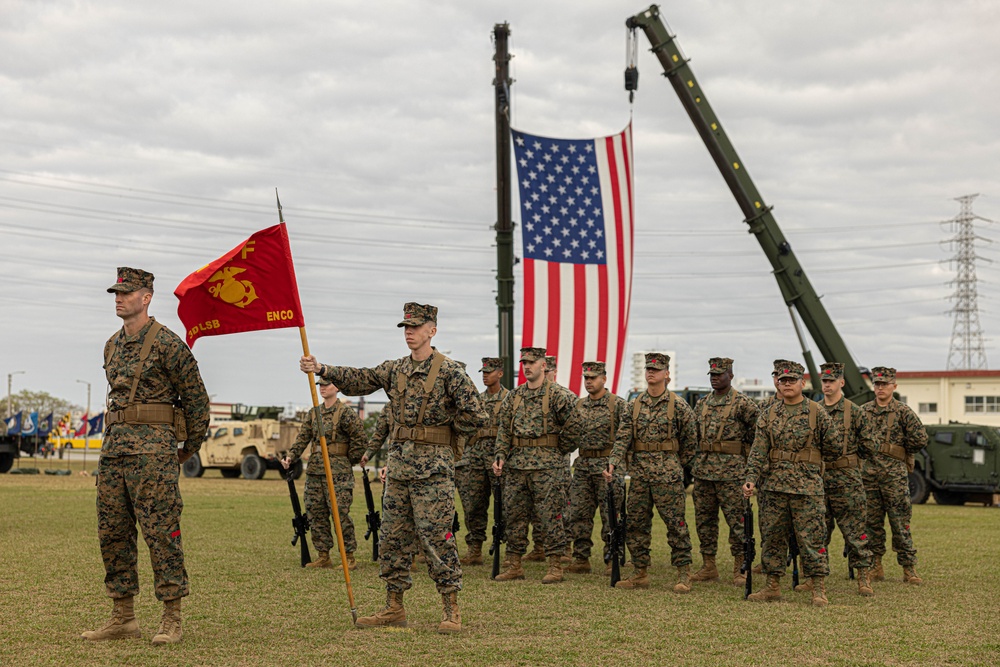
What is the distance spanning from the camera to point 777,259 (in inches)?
883

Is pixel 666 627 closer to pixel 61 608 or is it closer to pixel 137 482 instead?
pixel 137 482

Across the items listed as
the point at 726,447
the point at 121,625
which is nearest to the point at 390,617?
the point at 121,625

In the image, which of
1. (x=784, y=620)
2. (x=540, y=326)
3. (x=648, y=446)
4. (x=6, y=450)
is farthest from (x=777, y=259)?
(x=6, y=450)

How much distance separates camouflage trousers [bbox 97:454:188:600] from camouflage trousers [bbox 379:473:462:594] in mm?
1377

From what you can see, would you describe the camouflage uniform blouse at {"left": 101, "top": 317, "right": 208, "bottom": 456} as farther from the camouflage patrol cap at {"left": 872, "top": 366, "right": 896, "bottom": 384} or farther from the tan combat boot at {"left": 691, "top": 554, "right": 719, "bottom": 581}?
the camouflage patrol cap at {"left": 872, "top": 366, "right": 896, "bottom": 384}

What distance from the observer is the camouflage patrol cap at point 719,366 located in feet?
37.2

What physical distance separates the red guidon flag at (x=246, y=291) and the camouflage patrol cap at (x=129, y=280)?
0.46 m

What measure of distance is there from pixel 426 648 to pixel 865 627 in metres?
3.26

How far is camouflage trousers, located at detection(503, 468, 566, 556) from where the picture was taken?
34.9 feet

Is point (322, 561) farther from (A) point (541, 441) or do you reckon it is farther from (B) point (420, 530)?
(B) point (420, 530)

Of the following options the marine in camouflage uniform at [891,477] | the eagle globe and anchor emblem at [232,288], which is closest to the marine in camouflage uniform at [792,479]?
the marine in camouflage uniform at [891,477]

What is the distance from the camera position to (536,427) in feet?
35.6

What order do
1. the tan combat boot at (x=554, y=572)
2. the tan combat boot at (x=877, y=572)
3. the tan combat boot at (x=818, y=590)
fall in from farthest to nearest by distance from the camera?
1. the tan combat boot at (x=877, y=572)
2. the tan combat boot at (x=554, y=572)
3. the tan combat boot at (x=818, y=590)

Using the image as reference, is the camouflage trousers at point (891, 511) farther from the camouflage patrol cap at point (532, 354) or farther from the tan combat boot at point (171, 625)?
the tan combat boot at point (171, 625)
